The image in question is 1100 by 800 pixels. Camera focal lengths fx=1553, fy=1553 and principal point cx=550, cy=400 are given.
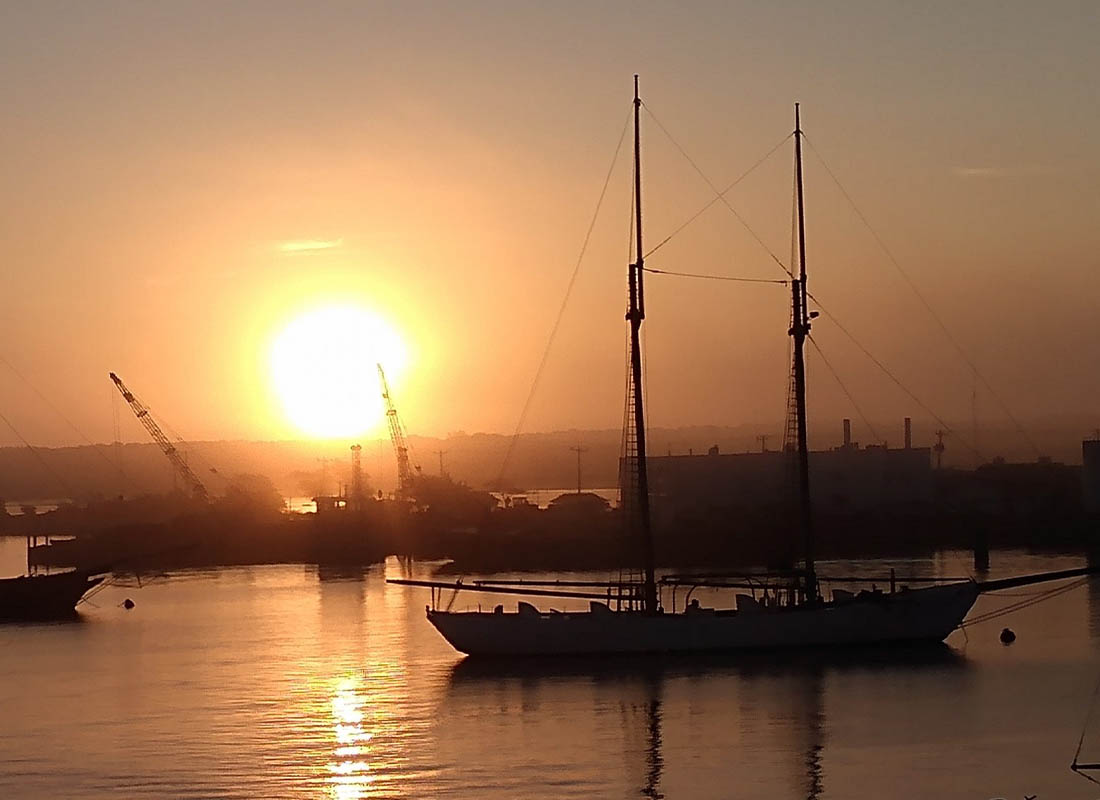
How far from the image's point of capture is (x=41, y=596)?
7288 centimetres

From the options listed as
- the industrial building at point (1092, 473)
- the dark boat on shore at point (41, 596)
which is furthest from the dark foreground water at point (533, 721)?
the industrial building at point (1092, 473)

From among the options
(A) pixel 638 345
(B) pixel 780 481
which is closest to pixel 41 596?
(A) pixel 638 345

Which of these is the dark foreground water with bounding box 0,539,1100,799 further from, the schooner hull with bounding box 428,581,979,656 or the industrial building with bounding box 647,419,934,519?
the industrial building with bounding box 647,419,934,519

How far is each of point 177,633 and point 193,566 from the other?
52909 mm

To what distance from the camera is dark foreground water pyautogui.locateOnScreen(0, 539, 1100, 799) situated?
98.0ft

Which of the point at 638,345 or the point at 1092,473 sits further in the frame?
the point at 1092,473

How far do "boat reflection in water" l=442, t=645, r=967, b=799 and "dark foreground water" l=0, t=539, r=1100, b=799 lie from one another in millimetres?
95

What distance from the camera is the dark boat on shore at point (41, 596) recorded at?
72.2 metres

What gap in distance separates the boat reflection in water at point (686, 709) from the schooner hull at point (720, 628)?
42 centimetres

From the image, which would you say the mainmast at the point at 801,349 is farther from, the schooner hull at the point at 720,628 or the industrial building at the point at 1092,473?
the industrial building at the point at 1092,473

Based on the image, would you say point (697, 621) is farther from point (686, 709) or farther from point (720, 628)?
point (686, 709)

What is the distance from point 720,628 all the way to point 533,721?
34.4 feet

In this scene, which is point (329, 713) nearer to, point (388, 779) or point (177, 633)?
point (388, 779)

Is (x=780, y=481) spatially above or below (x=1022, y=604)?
above
